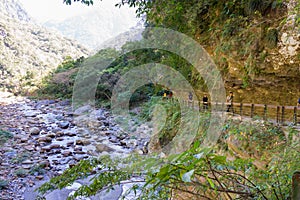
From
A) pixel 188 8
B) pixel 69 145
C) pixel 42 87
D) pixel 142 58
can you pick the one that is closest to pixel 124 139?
pixel 69 145

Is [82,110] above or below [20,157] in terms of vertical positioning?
above

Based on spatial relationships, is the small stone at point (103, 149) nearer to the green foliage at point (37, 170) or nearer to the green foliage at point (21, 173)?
the green foliage at point (37, 170)

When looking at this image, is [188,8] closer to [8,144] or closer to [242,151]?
[242,151]

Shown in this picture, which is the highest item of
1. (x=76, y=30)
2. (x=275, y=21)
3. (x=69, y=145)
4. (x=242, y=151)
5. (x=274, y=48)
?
(x=76, y=30)

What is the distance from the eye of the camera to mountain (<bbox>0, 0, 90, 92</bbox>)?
20516mm

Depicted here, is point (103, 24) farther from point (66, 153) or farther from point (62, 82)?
point (66, 153)

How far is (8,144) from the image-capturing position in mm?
6789

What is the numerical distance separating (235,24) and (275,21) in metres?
0.51

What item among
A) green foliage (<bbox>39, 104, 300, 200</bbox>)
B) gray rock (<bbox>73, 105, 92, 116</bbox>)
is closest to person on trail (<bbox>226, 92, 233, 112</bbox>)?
green foliage (<bbox>39, 104, 300, 200</bbox>)

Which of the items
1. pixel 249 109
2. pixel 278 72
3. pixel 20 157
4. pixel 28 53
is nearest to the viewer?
pixel 278 72

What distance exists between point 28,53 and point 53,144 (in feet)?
75.8

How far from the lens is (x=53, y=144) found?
7.05 meters

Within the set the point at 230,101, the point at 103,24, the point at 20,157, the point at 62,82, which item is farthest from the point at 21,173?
the point at 62,82

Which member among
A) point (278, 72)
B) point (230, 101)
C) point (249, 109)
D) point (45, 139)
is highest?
point (278, 72)
